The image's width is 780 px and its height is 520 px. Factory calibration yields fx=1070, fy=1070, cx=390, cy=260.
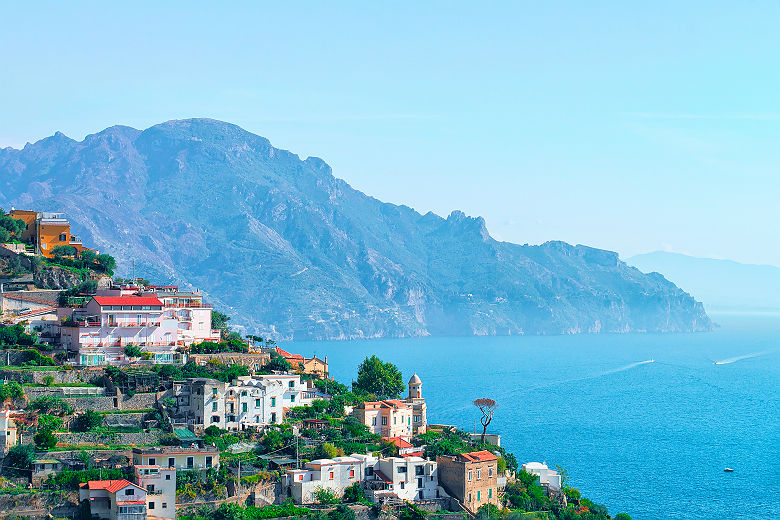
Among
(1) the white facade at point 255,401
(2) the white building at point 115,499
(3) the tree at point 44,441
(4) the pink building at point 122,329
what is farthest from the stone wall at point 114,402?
(2) the white building at point 115,499

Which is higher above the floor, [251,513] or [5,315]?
[5,315]

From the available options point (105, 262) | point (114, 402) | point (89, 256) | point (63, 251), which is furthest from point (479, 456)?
point (63, 251)

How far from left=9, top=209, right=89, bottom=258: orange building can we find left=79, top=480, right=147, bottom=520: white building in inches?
1284

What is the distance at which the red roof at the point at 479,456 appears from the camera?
53.8 m

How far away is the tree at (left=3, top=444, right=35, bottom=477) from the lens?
4634 cm

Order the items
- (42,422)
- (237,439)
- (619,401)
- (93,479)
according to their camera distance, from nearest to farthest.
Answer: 1. (93,479)
2. (42,422)
3. (237,439)
4. (619,401)

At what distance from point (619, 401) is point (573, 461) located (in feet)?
157

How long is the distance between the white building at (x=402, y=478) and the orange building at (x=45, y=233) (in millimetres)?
33137

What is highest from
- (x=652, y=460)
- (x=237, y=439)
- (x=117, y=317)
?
(x=117, y=317)

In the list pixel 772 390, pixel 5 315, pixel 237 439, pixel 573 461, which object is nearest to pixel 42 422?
pixel 237 439

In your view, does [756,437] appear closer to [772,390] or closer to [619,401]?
[619,401]

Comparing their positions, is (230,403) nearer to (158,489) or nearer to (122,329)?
(122,329)

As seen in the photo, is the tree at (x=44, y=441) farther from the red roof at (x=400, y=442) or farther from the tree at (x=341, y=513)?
the red roof at (x=400, y=442)

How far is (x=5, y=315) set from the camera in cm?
6200
